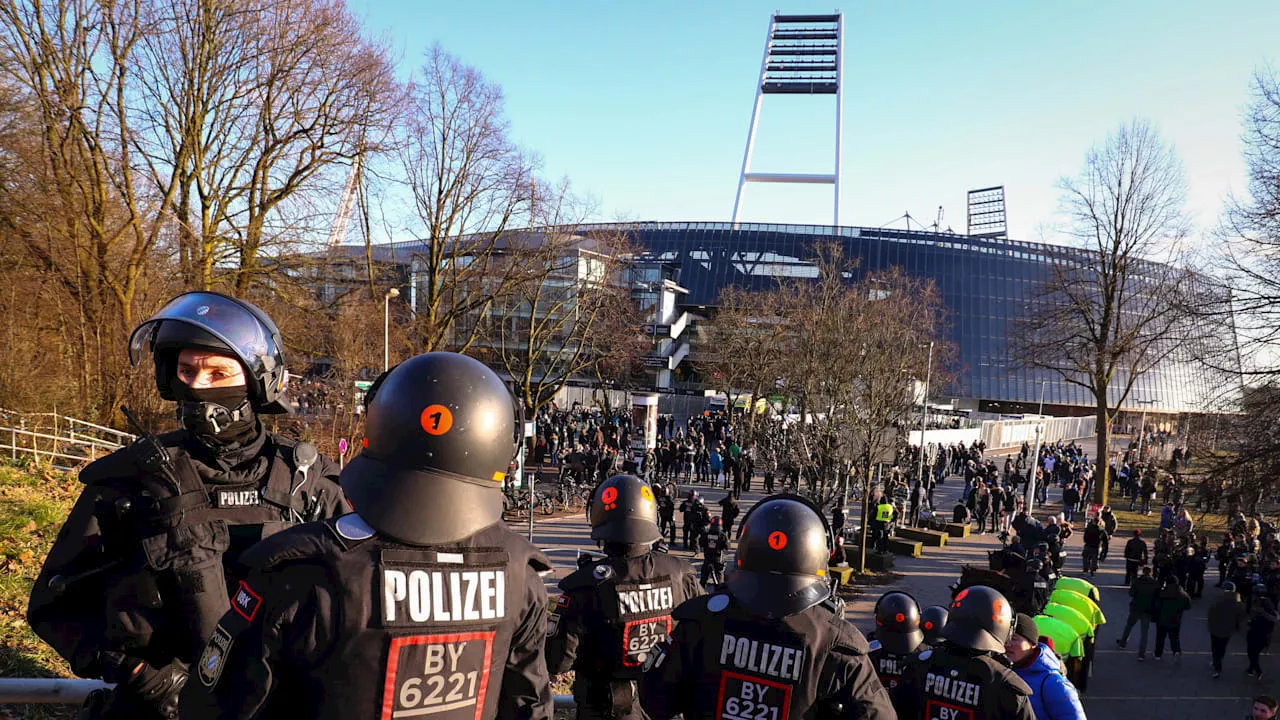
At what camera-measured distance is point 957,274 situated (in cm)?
7531

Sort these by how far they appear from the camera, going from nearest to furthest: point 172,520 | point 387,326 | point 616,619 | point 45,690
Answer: point 172,520 < point 45,690 < point 616,619 < point 387,326

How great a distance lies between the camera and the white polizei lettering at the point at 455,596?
1.89 m

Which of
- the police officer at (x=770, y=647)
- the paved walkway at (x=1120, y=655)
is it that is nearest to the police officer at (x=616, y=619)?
the police officer at (x=770, y=647)

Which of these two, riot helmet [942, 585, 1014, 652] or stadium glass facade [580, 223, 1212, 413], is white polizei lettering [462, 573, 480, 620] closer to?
riot helmet [942, 585, 1014, 652]

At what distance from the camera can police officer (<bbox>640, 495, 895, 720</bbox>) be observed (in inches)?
115

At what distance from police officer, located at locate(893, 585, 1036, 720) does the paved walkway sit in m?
7.78

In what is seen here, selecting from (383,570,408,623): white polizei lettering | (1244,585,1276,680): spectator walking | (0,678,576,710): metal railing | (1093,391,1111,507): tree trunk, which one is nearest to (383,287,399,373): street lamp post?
(0,678,576,710): metal railing

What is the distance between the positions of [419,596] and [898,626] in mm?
4414

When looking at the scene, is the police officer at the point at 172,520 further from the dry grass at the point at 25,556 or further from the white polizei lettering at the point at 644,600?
the dry grass at the point at 25,556

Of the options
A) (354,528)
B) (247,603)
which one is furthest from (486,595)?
(247,603)

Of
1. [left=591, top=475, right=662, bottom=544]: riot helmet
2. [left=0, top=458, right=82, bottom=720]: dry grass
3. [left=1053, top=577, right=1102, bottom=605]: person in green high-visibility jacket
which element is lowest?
[left=1053, top=577, right=1102, bottom=605]: person in green high-visibility jacket

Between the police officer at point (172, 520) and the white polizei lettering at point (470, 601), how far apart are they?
1.16 metres

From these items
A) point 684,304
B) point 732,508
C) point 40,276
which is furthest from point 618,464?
point 684,304

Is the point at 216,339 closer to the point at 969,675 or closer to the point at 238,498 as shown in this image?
the point at 238,498
